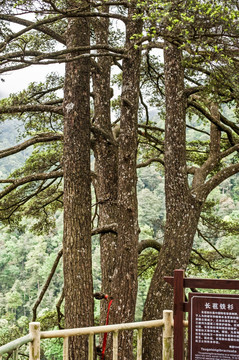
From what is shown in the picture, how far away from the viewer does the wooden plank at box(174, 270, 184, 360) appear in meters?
3.28

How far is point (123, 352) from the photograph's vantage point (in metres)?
4.64

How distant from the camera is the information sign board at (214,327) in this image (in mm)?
3092

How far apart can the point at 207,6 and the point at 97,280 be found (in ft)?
89.3

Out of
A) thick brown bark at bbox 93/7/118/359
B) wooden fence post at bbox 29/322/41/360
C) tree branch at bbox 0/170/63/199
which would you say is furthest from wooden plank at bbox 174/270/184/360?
tree branch at bbox 0/170/63/199

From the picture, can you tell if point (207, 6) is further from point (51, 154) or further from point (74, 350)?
point (51, 154)

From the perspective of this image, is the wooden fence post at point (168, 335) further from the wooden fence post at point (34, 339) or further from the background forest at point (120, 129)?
the background forest at point (120, 129)

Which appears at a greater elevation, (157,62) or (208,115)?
(157,62)

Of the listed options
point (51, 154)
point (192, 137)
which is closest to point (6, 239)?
point (192, 137)

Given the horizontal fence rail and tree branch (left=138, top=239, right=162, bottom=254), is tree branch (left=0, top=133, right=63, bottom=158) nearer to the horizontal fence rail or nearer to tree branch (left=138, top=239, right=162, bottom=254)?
tree branch (left=138, top=239, right=162, bottom=254)

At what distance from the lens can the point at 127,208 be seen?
480 cm

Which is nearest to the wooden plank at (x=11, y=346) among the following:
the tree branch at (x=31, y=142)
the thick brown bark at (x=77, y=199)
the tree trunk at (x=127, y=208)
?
the thick brown bark at (x=77, y=199)

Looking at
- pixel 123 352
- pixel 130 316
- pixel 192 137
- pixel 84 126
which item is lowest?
pixel 123 352

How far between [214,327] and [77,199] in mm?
2111

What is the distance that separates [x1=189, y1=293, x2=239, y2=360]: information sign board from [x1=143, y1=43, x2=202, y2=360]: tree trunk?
6.86 ft
